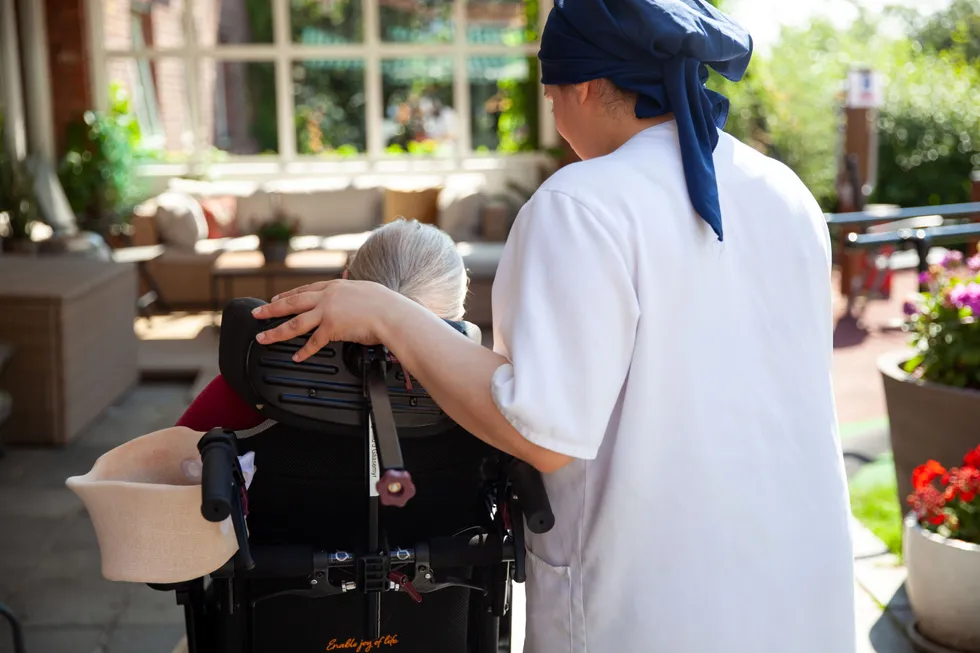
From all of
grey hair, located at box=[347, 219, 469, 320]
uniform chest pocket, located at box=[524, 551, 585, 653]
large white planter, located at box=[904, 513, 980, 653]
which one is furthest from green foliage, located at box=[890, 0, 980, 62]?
uniform chest pocket, located at box=[524, 551, 585, 653]

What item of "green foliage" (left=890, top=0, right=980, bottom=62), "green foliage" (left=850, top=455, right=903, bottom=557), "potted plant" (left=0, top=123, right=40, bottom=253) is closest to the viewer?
"green foliage" (left=850, top=455, right=903, bottom=557)

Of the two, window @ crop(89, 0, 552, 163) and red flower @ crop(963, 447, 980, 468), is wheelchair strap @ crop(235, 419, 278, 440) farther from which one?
window @ crop(89, 0, 552, 163)

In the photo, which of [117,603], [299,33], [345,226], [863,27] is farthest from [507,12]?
[117,603]

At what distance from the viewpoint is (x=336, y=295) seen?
1.15m

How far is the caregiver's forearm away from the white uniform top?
0.03 metres

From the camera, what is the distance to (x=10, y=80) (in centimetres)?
923

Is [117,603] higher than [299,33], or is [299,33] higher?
[299,33]

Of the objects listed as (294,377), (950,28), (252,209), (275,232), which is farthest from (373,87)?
(294,377)

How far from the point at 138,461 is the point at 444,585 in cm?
42

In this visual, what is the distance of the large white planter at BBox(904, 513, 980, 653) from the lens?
2.48 meters

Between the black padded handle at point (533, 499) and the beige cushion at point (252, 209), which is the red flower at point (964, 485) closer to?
the black padded handle at point (533, 499)

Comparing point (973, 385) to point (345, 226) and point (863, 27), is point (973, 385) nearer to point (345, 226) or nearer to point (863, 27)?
point (345, 226)

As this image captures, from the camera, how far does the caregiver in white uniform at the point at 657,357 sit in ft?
3.36

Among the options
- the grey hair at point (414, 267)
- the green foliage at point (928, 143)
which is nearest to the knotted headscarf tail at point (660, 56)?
the grey hair at point (414, 267)
